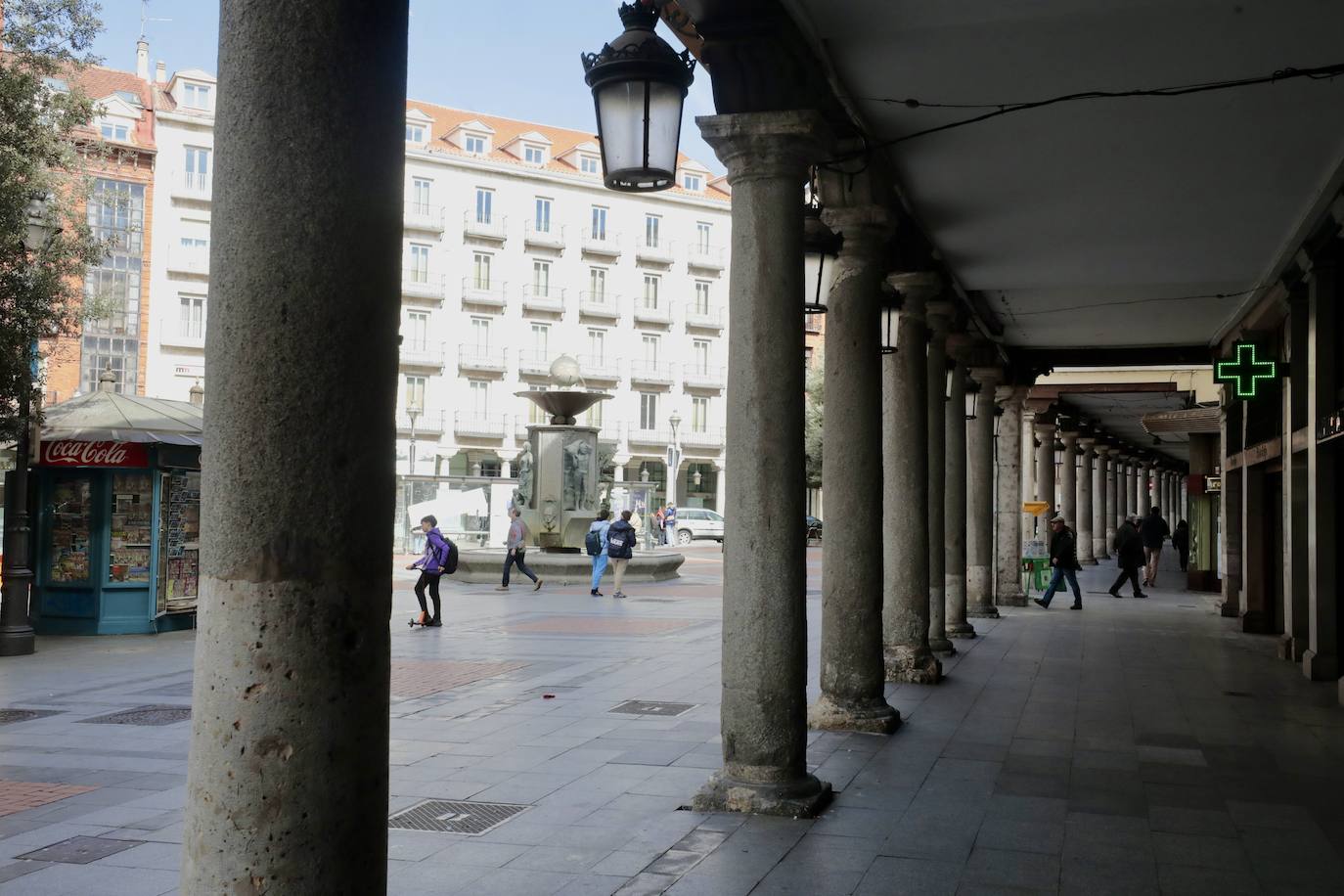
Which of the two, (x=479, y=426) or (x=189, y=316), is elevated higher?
(x=189, y=316)

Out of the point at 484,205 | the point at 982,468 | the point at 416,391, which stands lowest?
the point at 982,468

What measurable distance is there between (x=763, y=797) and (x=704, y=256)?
57.9 meters

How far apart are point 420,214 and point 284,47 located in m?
56.1

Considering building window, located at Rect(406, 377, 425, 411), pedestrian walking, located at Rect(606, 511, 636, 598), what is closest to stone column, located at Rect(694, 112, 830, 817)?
pedestrian walking, located at Rect(606, 511, 636, 598)

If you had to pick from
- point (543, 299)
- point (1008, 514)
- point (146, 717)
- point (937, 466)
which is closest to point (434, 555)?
point (937, 466)

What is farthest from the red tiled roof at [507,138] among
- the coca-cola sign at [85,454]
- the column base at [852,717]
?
the column base at [852,717]

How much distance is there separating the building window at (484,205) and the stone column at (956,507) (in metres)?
45.6

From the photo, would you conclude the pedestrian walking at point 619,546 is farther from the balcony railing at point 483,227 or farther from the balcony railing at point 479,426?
the balcony railing at point 483,227

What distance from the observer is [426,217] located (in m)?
56.4

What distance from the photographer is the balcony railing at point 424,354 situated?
5538 centimetres

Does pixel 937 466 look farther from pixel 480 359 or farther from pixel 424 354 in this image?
pixel 480 359

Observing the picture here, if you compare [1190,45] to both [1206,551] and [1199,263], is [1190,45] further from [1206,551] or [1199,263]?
[1206,551]

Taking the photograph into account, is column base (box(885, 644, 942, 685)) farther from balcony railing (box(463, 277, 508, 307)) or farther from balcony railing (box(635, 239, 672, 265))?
balcony railing (box(635, 239, 672, 265))

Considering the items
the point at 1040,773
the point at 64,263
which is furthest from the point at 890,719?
the point at 64,263
